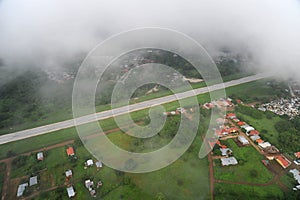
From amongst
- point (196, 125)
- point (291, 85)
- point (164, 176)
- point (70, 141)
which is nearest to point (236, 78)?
point (291, 85)

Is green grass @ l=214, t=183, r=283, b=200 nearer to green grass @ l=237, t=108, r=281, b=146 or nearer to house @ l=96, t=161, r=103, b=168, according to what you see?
green grass @ l=237, t=108, r=281, b=146

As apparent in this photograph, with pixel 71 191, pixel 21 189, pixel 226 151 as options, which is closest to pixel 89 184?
pixel 71 191

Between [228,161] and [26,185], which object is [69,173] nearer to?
[26,185]

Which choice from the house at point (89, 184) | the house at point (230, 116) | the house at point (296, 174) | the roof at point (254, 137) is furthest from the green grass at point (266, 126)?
the house at point (89, 184)

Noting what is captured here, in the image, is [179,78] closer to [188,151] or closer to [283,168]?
[188,151]

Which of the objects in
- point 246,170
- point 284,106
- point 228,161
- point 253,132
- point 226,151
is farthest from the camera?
point 284,106

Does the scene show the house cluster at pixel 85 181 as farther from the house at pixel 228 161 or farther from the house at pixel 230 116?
the house at pixel 230 116

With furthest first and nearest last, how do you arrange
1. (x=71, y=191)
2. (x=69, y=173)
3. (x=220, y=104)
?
(x=220, y=104) < (x=69, y=173) < (x=71, y=191)
